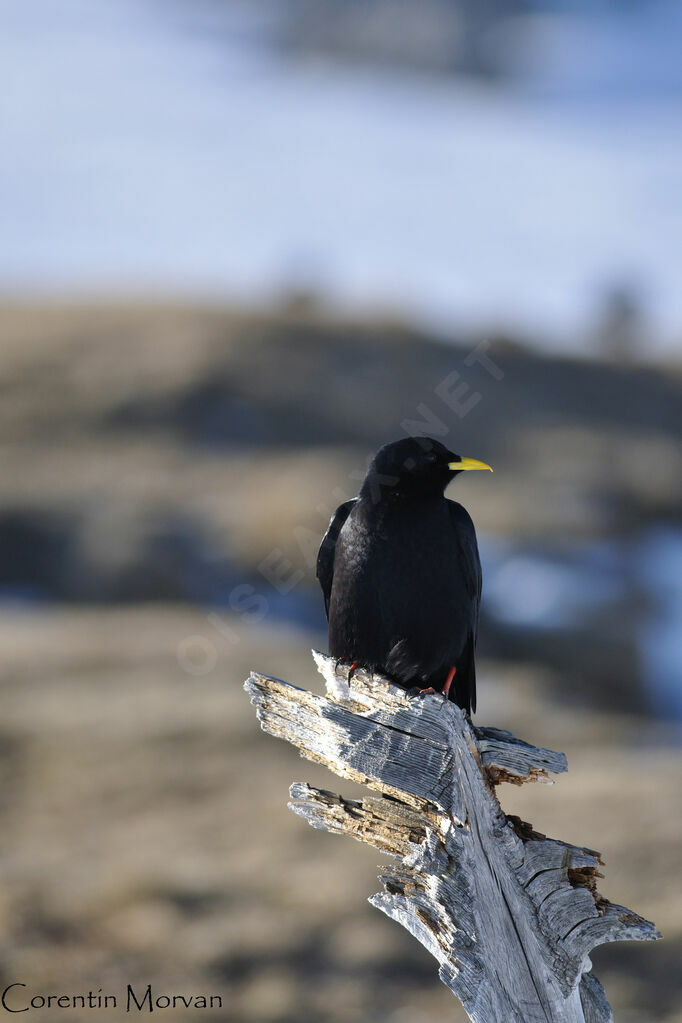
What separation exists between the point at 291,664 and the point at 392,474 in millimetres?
19338

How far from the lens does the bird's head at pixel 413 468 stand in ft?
23.5

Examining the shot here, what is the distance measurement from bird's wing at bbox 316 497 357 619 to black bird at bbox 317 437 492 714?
0.28 m

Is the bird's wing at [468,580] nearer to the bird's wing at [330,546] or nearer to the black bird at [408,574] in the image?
the black bird at [408,574]

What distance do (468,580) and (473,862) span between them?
2211 mm

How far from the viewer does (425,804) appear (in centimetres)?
570

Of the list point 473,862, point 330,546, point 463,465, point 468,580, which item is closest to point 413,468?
point 463,465

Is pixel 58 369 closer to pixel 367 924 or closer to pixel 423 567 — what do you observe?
pixel 367 924

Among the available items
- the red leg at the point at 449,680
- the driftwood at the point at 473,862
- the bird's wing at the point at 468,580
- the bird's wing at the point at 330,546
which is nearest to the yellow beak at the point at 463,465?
the bird's wing at the point at 468,580

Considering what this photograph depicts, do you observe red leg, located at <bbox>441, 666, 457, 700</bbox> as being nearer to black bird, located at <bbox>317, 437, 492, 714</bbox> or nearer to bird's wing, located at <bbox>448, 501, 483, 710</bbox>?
black bird, located at <bbox>317, 437, 492, 714</bbox>

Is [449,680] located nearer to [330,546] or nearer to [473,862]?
[330,546]

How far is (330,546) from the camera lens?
308 inches

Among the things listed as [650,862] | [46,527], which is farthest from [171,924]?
[46,527]

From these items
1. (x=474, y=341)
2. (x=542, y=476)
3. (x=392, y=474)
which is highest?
(x=474, y=341)

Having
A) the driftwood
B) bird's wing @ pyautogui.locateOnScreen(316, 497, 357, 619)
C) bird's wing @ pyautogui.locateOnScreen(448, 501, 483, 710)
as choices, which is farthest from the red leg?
the driftwood
